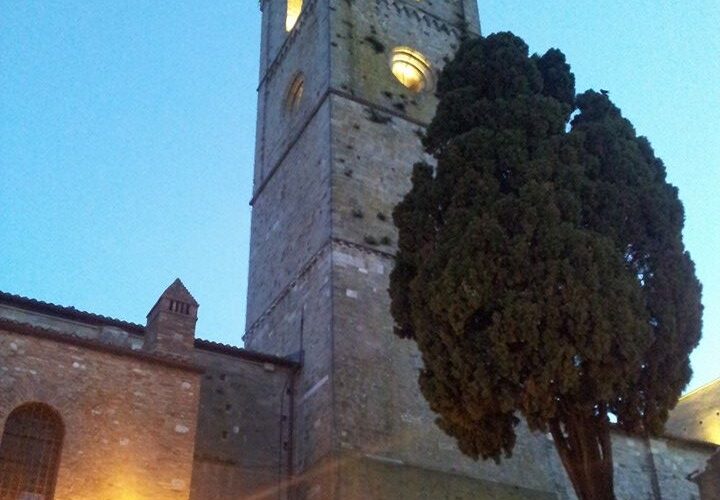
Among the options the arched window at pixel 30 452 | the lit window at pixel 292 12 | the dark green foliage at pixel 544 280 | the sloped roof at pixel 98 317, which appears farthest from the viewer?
the lit window at pixel 292 12

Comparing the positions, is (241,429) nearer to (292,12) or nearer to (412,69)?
(412,69)

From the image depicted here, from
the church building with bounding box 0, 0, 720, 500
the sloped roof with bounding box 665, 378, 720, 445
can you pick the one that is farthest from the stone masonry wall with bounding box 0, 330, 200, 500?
the sloped roof with bounding box 665, 378, 720, 445

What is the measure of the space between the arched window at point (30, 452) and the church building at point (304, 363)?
0.8 inches

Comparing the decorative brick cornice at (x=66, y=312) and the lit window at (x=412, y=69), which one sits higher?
the lit window at (x=412, y=69)

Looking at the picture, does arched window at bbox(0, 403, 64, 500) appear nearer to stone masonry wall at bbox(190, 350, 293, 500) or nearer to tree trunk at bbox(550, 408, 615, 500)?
stone masonry wall at bbox(190, 350, 293, 500)

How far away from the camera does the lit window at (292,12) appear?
26127 millimetres

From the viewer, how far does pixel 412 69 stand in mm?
23469

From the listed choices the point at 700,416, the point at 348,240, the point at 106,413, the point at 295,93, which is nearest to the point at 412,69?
the point at 295,93

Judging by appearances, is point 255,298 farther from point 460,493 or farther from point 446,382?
point 446,382

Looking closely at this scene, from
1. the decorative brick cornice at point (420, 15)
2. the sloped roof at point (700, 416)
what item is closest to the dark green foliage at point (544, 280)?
the decorative brick cornice at point (420, 15)

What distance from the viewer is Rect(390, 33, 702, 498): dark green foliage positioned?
1114 centimetres

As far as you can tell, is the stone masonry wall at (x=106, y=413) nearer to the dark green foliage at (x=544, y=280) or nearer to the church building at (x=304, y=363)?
the church building at (x=304, y=363)

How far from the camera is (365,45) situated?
890 inches

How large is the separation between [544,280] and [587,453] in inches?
91.3
